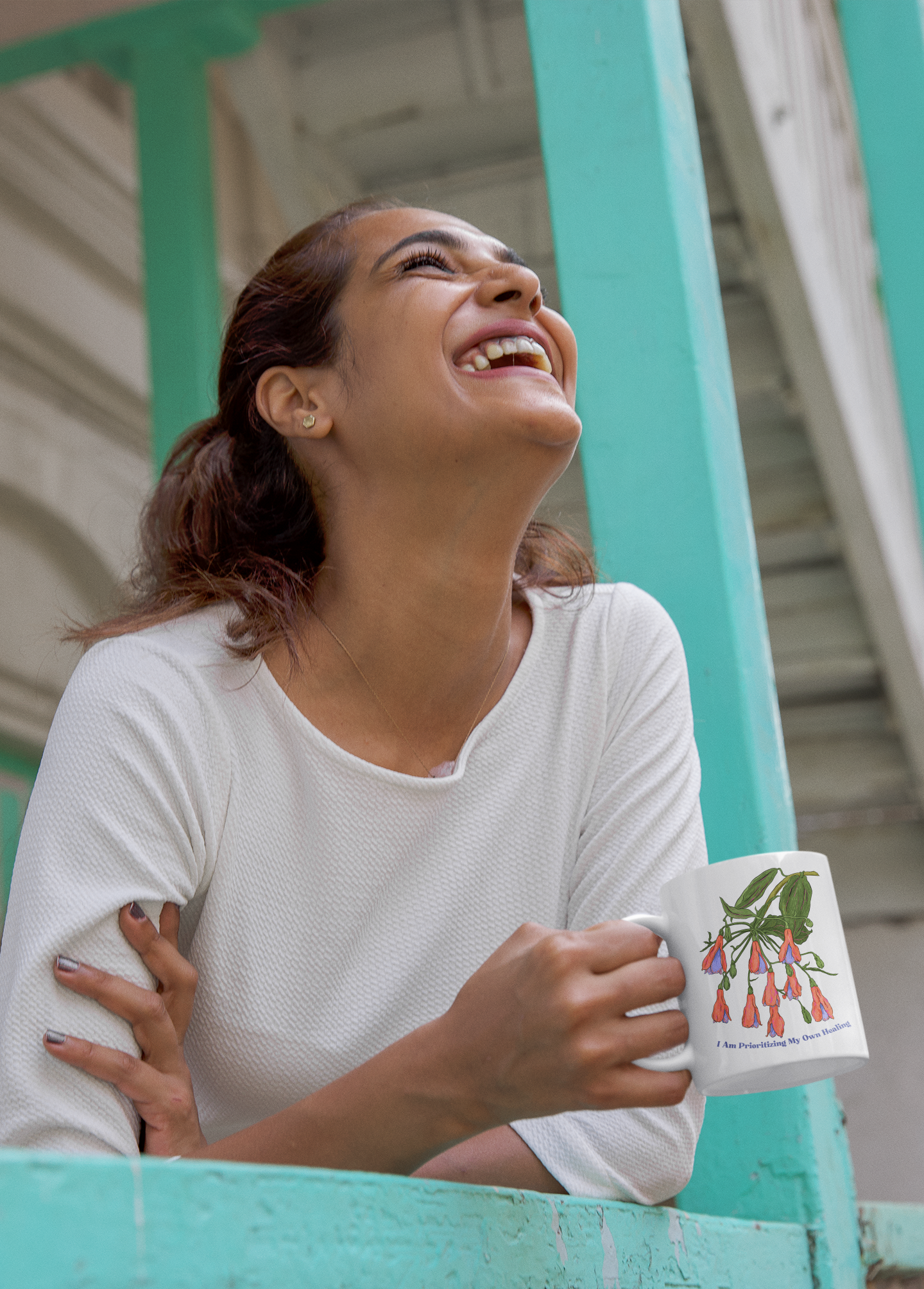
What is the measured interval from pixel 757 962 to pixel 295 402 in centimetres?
96

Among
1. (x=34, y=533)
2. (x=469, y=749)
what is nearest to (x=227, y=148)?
(x=34, y=533)

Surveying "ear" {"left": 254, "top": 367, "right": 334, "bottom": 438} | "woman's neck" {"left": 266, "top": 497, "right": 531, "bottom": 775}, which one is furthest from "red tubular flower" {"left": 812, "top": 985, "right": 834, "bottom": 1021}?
"ear" {"left": 254, "top": 367, "right": 334, "bottom": 438}

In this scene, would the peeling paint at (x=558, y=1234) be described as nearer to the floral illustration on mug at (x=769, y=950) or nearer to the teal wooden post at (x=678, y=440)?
the floral illustration on mug at (x=769, y=950)

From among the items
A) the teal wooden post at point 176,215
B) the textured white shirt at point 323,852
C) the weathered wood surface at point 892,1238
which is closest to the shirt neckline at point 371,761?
the textured white shirt at point 323,852

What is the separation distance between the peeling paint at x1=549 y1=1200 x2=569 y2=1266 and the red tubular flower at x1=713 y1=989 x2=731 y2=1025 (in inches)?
7.3

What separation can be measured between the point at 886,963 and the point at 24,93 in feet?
13.1

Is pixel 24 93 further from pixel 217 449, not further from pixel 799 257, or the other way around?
pixel 217 449

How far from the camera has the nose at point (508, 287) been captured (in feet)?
5.08

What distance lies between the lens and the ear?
161 centimetres

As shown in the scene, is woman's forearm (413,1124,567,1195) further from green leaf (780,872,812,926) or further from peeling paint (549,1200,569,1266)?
green leaf (780,872,812,926)

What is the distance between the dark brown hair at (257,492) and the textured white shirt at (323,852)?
5.6 inches

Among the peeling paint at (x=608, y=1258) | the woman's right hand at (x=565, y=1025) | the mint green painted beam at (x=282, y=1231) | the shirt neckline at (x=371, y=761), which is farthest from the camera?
the shirt neckline at (x=371, y=761)

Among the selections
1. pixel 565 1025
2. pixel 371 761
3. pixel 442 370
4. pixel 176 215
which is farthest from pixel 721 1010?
pixel 176 215

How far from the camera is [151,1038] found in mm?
1200
